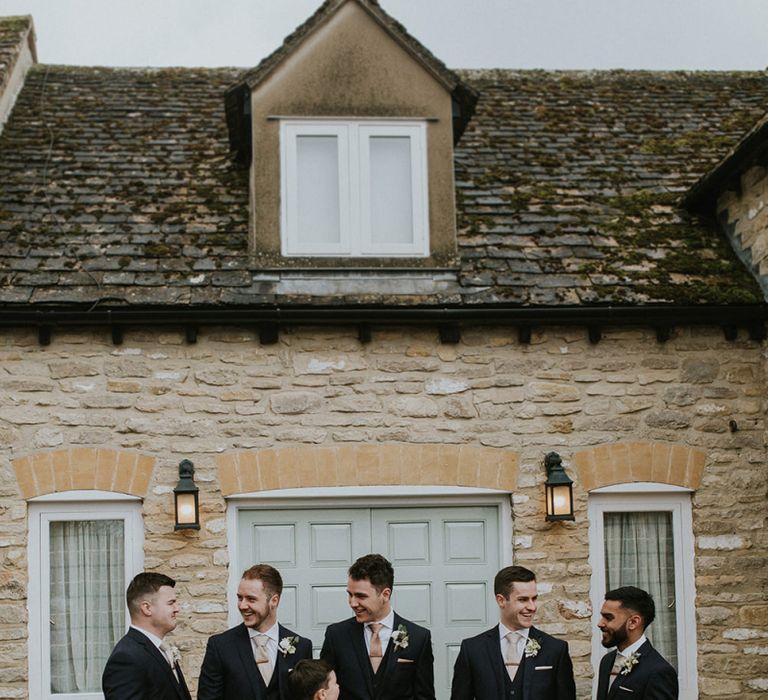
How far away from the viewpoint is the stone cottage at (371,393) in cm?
860

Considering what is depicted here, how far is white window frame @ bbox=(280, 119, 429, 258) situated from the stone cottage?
0.08 feet

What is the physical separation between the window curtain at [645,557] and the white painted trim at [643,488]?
267 millimetres

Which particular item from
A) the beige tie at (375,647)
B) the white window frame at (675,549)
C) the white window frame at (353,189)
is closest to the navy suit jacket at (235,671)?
the beige tie at (375,647)

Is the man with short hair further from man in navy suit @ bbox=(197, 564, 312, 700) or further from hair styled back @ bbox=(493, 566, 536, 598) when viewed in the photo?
hair styled back @ bbox=(493, 566, 536, 598)

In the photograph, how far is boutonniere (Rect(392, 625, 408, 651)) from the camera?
254 inches

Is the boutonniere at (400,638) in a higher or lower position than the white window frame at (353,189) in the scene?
lower

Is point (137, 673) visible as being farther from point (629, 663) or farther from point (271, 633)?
point (629, 663)

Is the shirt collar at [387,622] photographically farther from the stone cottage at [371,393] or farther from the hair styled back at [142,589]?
the stone cottage at [371,393]

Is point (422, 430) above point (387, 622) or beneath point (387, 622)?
above

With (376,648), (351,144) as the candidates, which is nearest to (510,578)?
(376,648)

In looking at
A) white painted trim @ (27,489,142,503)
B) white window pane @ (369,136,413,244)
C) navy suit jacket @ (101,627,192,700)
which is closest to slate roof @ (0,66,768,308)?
white window pane @ (369,136,413,244)

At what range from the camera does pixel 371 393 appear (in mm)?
8883

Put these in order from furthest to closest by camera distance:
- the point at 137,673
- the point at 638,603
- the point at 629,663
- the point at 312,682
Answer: the point at 638,603 < the point at 629,663 < the point at 137,673 < the point at 312,682

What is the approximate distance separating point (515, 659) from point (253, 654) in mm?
1528
